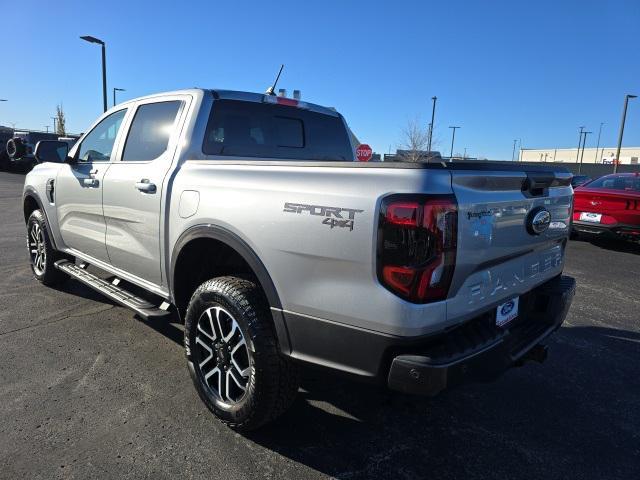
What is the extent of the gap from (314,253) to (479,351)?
2.86ft

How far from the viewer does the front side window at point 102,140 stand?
4168 millimetres

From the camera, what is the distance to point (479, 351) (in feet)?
7.13

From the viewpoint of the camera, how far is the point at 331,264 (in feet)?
7.06

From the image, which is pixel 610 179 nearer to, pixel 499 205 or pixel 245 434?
pixel 499 205

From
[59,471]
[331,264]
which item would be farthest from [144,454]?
[331,264]

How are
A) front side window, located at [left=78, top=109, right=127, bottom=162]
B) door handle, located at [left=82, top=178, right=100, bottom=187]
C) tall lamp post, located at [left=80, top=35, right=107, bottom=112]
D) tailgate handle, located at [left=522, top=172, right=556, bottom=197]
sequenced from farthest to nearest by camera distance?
tall lamp post, located at [left=80, top=35, right=107, bottom=112]
front side window, located at [left=78, top=109, right=127, bottom=162]
door handle, located at [left=82, top=178, right=100, bottom=187]
tailgate handle, located at [left=522, top=172, right=556, bottom=197]

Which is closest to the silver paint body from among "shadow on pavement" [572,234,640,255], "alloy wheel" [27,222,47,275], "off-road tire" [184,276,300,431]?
"off-road tire" [184,276,300,431]

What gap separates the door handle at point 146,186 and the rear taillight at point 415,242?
1911 millimetres

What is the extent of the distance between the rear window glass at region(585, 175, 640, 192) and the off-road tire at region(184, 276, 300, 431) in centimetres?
859

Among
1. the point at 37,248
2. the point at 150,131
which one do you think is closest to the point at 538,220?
the point at 150,131

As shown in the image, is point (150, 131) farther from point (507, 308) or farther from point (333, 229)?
point (507, 308)

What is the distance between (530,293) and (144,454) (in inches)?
92.8

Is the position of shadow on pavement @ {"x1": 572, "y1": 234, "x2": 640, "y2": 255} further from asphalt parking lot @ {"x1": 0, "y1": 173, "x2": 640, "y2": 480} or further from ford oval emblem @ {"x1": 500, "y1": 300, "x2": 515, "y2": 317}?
ford oval emblem @ {"x1": 500, "y1": 300, "x2": 515, "y2": 317}

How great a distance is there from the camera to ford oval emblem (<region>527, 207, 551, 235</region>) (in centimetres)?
256
